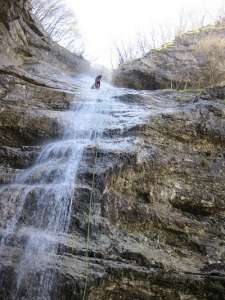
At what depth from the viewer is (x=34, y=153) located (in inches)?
384

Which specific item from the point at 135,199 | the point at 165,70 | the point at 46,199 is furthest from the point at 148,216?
the point at 165,70

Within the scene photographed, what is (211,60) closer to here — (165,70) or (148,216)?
(165,70)

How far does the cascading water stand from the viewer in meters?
6.43

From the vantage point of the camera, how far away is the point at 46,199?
780 centimetres

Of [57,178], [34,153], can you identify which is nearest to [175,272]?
[57,178]

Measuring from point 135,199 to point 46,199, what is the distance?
6.24 ft

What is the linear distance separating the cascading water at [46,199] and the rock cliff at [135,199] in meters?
0.08

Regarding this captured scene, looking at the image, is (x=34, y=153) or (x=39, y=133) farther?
(x=39, y=133)

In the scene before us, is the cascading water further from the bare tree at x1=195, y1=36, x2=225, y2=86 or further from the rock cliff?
the bare tree at x1=195, y1=36, x2=225, y2=86

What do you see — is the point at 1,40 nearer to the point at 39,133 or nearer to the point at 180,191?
the point at 39,133

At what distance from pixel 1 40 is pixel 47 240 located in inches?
426

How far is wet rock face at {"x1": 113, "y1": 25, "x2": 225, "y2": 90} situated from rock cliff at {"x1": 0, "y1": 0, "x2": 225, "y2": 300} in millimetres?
5717

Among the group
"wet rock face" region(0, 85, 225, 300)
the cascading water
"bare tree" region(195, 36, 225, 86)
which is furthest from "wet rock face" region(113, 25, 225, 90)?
"wet rock face" region(0, 85, 225, 300)

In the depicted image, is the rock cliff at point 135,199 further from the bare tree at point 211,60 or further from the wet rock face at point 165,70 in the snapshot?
the bare tree at point 211,60
